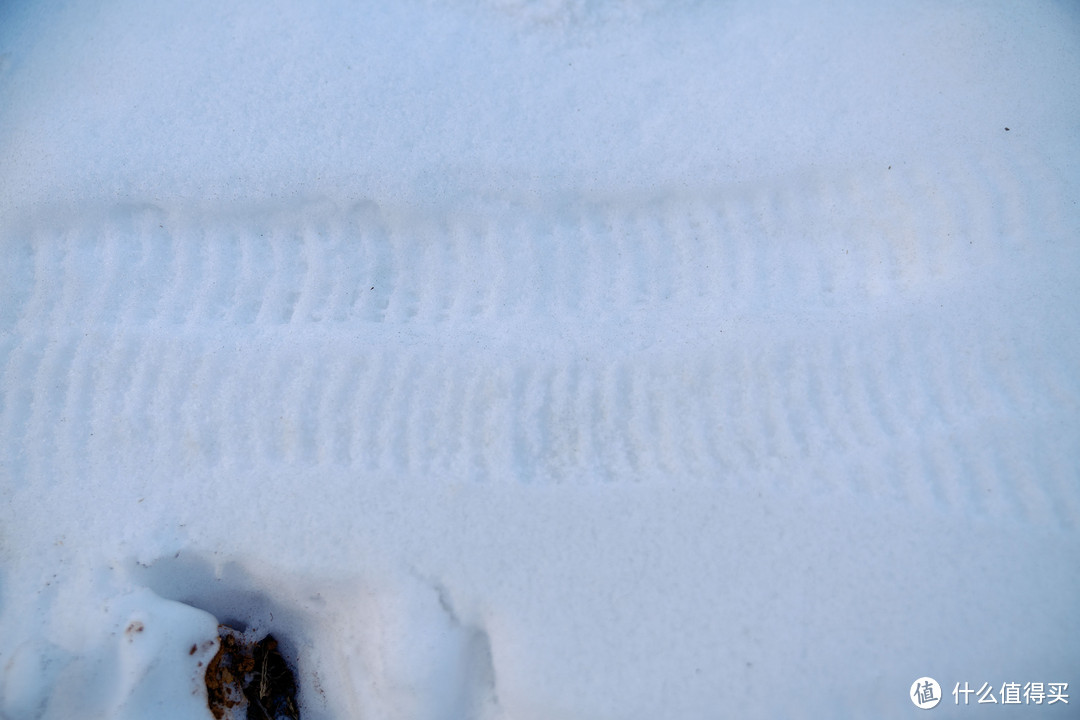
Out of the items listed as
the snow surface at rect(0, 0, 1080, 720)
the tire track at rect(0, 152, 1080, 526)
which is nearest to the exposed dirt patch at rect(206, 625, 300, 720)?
the snow surface at rect(0, 0, 1080, 720)

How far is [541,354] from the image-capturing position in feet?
4.83

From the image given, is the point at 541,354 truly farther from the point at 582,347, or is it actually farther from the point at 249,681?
the point at 249,681

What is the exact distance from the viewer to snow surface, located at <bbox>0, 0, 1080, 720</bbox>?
1258 mm

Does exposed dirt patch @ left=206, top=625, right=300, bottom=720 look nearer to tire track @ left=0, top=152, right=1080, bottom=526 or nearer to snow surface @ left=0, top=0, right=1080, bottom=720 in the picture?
snow surface @ left=0, top=0, right=1080, bottom=720

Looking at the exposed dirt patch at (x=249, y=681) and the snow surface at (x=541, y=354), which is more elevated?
the snow surface at (x=541, y=354)

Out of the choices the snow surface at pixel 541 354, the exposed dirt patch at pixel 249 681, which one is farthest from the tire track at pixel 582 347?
the exposed dirt patch at pixel 249 681

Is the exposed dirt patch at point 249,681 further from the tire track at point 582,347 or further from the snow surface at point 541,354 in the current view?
the tire track at point 582,347

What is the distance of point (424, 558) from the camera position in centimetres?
130

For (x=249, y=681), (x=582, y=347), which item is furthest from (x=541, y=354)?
(x=249, y=681)

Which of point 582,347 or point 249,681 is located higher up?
point 582,347

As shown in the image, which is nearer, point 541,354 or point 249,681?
point 249,681

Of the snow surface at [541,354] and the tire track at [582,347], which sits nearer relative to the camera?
the snow surface at [541,354]

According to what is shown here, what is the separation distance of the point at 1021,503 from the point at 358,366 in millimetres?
1351

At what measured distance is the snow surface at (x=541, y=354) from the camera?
4.13 feet
